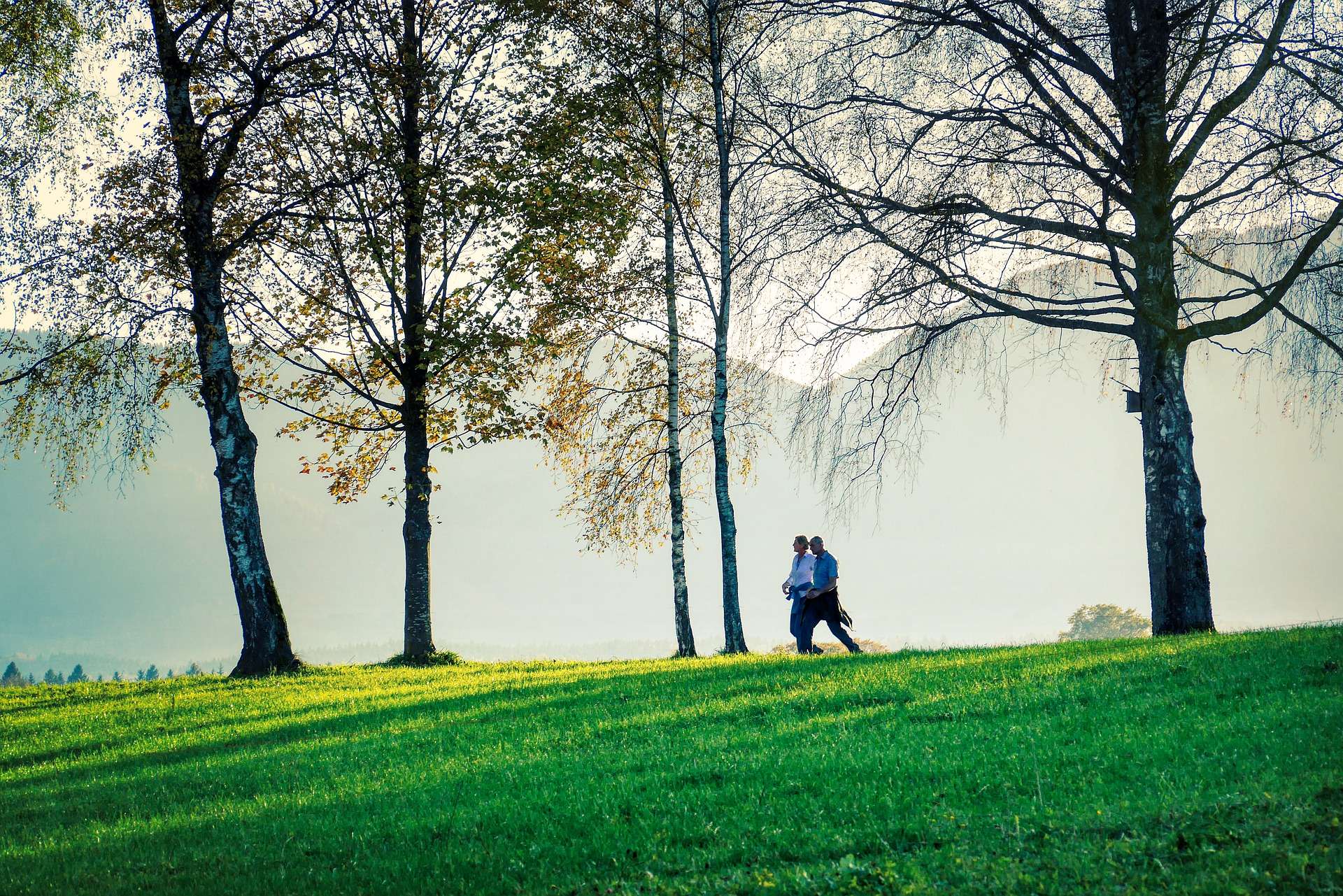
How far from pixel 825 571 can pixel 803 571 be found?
2.19 ft

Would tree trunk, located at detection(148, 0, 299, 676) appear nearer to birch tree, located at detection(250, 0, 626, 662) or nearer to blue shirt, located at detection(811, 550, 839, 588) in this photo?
birch tree, located at detection(250, 0, 626, 662)

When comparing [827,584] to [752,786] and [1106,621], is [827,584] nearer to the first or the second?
[752,786]

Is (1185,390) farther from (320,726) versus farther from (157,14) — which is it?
(157,14)

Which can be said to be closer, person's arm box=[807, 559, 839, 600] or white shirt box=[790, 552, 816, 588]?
person's arm box=[807, 559, 839, 600]

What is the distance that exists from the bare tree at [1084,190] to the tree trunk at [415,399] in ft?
29.2

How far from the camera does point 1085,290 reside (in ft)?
53.5

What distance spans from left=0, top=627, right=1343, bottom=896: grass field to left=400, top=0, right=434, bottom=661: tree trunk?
706 centimetres

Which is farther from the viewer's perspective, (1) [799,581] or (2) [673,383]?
(2) [673,383]

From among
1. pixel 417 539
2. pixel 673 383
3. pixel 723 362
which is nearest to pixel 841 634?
pixel 723 362

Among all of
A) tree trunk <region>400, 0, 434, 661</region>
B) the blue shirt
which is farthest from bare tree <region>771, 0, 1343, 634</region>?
tree trunk <region>400, 0, 434, 661</region>

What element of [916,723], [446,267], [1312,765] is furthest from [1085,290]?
[446,267]

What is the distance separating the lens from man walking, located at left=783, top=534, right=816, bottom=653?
1848 centimetres

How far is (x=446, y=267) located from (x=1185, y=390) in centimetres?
1508

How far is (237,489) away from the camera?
18156 mm
